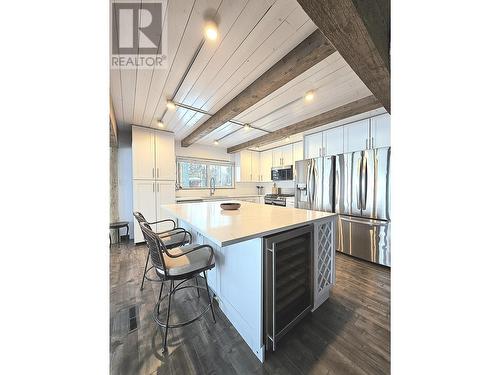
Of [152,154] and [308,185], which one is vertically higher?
[152,154]

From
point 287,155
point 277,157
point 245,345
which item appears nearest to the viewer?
point 245,345

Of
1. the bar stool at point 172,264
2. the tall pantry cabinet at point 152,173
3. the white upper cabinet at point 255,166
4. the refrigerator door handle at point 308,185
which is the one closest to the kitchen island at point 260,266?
the bar stool at point 172,264

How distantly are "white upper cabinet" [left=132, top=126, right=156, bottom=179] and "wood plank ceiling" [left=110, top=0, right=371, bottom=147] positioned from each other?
1.20 feet

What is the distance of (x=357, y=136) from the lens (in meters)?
3.02

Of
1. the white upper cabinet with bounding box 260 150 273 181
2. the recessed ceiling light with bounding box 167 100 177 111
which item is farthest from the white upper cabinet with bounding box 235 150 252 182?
the recessed ceiling light with bounding box 167 100 177 111

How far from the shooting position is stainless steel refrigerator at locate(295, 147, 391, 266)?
2.60 m

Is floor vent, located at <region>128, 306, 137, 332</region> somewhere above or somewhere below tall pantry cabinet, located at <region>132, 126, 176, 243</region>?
below

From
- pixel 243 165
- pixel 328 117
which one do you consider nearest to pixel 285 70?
pixel 328 117

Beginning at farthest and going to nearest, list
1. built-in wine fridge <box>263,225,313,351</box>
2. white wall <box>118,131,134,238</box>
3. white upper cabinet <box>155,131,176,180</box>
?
white wall <box>118,131,134,238</box>
white upper cabinet <box>155,131,176,180</box>
built-in wine fridge <box>263,225,313,351</box>

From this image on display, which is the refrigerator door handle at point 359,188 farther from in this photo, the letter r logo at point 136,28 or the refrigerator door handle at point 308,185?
the letter r logo at point 136,28

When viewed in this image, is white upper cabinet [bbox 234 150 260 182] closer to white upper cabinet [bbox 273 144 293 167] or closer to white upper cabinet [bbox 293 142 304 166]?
white upper cabinet [bbox 273 144 293 167]

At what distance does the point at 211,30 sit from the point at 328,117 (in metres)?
2.13

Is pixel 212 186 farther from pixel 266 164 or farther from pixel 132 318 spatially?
pixel 132 318
